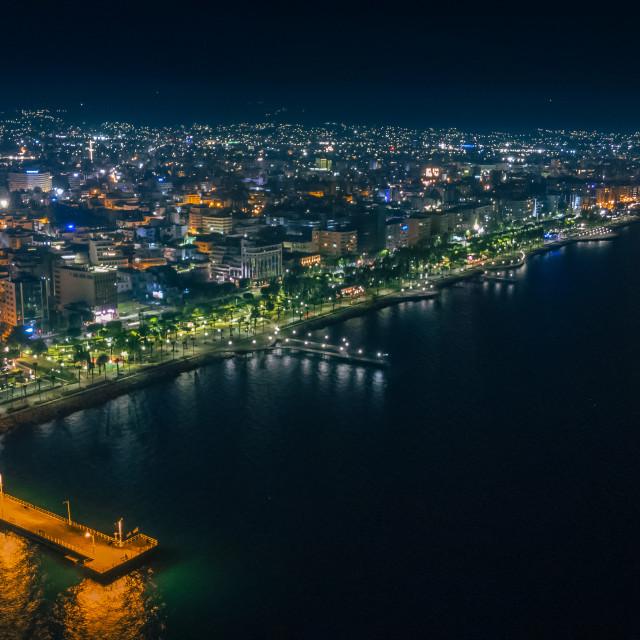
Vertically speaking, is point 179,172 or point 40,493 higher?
point 179,172

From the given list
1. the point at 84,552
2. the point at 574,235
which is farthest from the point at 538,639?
the point at 574,235

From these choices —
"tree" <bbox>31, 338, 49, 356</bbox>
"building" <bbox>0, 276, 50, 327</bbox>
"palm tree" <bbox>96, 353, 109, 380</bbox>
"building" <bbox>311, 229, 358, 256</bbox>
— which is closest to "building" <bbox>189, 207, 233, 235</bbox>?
"building" <bbox>311, 229, 358, 256</bbox>

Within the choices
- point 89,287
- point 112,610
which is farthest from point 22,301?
point 112,610

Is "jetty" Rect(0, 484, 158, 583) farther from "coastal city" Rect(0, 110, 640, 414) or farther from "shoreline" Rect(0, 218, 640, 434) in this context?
"coastal city" Rect(0, 110, 640, 414)

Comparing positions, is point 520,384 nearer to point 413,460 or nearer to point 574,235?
point 413,460

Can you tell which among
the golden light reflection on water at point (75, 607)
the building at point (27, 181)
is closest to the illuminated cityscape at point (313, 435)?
the golden light reflection on water at point (75, 607)

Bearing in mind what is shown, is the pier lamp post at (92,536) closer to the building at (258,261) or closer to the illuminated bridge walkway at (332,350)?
the illuminated bridge walkway at (332,350)
